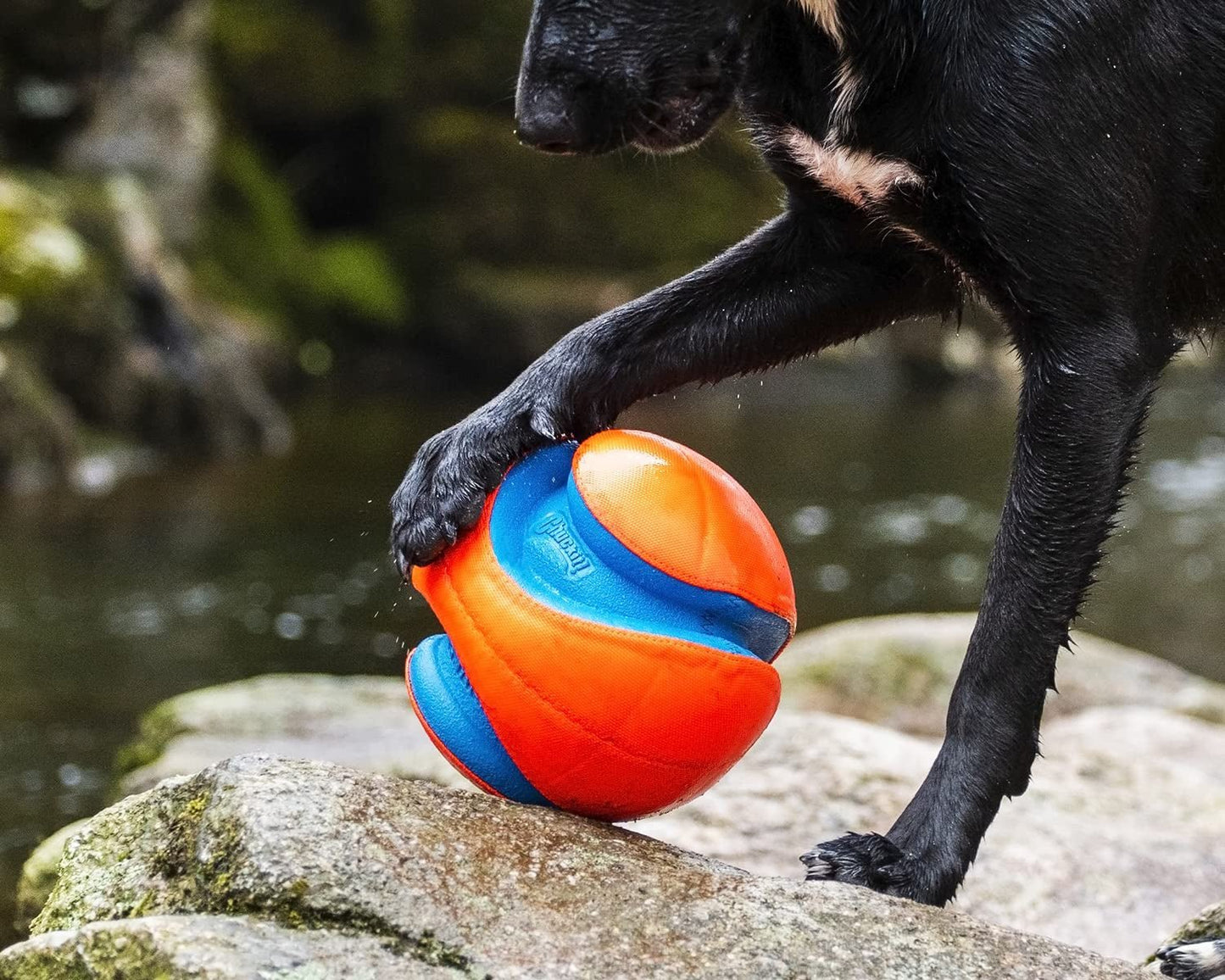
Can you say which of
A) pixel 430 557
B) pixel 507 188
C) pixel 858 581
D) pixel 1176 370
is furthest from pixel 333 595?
pixel 1176 370

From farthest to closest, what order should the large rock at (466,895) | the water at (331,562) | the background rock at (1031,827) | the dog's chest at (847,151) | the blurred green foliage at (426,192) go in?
the blurred green foliage at (426,192)
the water at (331,562)
the background rock at (1031,827)
the dog's chest at (847,151)
the large rock at (466,895)

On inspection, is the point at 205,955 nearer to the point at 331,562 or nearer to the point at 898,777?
the point at 898,777

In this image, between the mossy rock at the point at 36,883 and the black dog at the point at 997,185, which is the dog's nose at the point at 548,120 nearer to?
the black dog at the point at 997,185

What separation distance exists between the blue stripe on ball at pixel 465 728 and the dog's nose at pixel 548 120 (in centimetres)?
88

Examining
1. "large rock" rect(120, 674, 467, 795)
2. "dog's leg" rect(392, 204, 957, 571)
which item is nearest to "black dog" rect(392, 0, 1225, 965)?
→ "dog's leg" rect(392, 204, 957, 571)

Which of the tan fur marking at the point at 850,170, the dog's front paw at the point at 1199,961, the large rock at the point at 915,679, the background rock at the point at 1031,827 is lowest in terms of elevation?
the large rock at the point at 915,679

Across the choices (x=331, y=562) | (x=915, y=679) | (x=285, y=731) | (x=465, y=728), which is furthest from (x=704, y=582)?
(x=331, y=562)

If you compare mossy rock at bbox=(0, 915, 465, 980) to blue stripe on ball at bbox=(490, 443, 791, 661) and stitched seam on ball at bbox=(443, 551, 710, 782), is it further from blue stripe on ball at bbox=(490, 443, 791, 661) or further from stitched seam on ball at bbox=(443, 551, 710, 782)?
blue stripe on ball at bbox=(490, 443, 791, 661)

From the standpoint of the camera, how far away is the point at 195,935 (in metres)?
1.94

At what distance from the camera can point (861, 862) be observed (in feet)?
8.34

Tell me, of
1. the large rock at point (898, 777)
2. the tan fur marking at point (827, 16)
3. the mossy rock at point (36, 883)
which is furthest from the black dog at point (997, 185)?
the mossy rock at point (36, 883)

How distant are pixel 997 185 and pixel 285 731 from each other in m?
2.69

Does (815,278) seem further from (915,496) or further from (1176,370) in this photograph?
(1176,370)

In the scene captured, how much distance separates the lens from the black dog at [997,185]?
2559 millimetres
